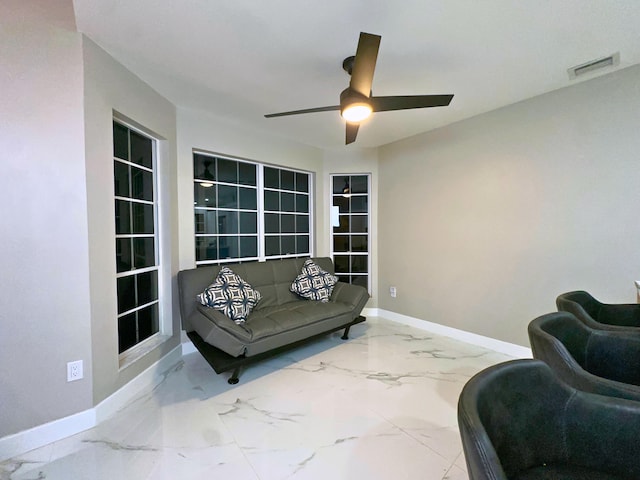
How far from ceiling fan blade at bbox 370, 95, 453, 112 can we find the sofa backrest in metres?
2.26

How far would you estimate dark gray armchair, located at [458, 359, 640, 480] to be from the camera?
0.93 meters

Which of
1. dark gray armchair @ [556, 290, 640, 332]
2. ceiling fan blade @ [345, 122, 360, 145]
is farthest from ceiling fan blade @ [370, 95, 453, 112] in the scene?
dark gray armchair @ [556, 290, 640, 332]

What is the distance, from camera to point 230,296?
282cm

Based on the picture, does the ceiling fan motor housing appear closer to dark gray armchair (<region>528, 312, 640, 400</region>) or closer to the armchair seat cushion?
dark gray armchair (<region>528, 312, 640, 400</region>)

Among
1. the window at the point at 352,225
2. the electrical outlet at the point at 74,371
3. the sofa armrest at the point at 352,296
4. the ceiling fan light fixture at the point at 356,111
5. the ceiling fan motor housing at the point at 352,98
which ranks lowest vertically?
the electrical outlet at the point at 74,371

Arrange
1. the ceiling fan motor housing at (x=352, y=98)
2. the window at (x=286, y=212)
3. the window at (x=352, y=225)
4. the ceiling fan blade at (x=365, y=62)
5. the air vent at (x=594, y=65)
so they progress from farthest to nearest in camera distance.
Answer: the window at (x=352, y=225)
the window at (x=286, y=212)
the air vent at (x=594, y=65)
the ceiling fan motor housing at (x=352, y=98)
the ceiling fan blade at (x=365, y=62)

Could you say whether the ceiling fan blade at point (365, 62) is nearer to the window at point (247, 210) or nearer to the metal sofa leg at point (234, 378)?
the window at point (247, 210)

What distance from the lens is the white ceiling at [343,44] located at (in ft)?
5.43

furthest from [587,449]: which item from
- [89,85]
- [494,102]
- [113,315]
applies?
[89,85]

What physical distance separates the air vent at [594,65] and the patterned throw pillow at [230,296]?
3.55m

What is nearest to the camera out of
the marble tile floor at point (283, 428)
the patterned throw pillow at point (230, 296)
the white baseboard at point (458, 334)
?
the marble tile floor at point (283, 428)

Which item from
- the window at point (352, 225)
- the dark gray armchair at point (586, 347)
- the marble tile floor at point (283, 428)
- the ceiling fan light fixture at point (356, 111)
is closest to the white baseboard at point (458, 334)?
the marble tile floor at point (283, 428)

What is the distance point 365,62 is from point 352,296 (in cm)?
253

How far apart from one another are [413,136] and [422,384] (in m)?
3.12
